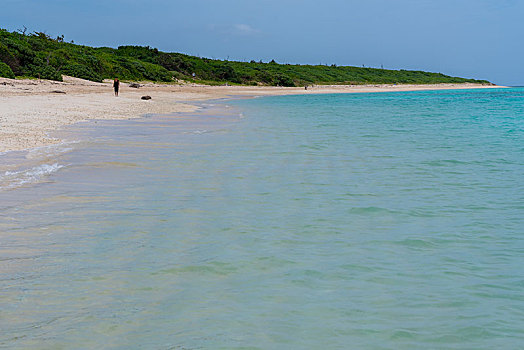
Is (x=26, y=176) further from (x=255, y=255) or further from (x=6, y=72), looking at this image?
(x=6, y=72)

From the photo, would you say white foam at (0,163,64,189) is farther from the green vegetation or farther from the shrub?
the shrub

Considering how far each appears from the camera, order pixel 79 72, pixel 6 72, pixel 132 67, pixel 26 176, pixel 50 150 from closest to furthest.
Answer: pixel 26 176 → pixel 50 150 → pixel 6 72 → pixel 79 72 → pixel 132 67

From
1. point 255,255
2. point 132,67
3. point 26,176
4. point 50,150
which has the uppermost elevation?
point 132,67

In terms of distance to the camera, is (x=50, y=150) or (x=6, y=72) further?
(x=6, y=72)

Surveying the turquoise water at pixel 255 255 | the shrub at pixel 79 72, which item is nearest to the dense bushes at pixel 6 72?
the shrub at pixel 79 72

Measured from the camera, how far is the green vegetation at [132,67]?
149ft

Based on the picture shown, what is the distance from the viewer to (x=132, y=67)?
2576 inches

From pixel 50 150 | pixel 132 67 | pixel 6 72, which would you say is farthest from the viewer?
pixel 132 67

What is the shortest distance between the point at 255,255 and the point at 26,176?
523cm

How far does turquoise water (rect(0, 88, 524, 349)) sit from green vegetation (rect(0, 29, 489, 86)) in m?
36.2

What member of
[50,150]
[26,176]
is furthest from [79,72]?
[26,176]

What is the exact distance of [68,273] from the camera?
4707 millimetres

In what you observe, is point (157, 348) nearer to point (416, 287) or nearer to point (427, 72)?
point (416, 287)

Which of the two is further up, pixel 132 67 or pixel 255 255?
pixel 132 67
